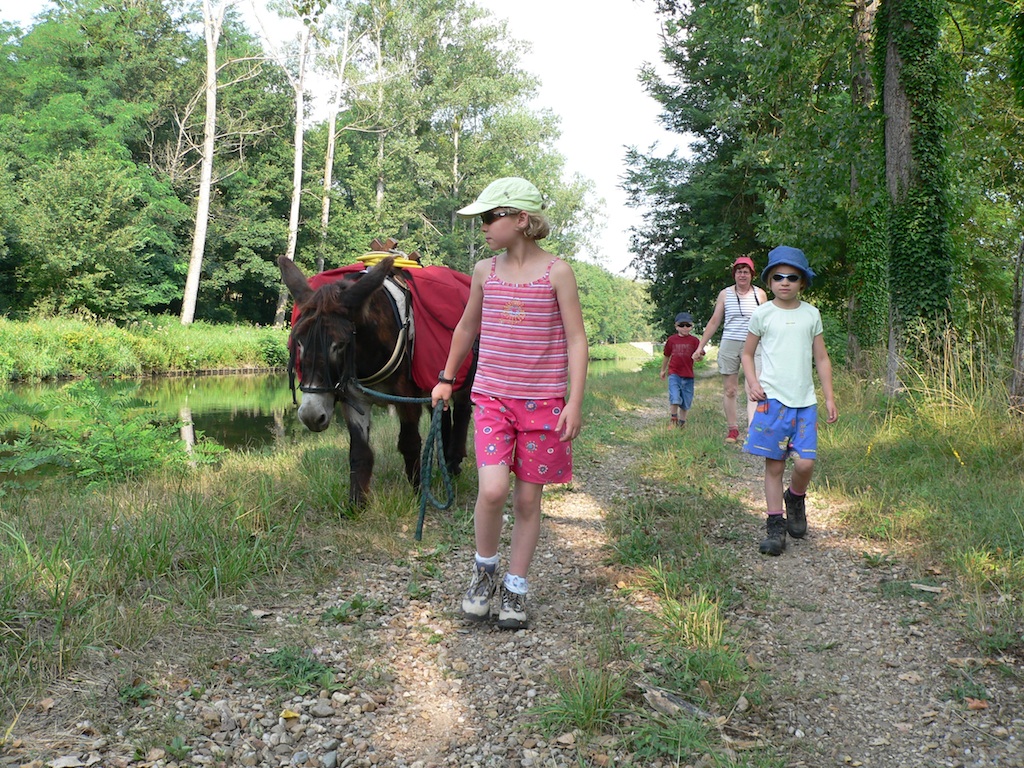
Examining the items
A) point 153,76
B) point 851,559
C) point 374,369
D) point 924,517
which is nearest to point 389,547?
point 374,369

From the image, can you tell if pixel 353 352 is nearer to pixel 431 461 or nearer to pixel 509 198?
pixel 431 461

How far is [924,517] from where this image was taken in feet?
15.4

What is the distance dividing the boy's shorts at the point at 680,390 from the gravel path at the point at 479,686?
215 inches

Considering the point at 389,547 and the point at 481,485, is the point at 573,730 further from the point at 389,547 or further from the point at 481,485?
the point at 389,547

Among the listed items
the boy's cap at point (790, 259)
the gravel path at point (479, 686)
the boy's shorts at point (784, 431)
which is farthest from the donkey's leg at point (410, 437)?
the boy's cap at point (790, 259)

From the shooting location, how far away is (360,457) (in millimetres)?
4852

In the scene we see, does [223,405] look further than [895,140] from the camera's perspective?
Yes

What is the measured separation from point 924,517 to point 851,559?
2.36ft

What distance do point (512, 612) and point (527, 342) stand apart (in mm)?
1244

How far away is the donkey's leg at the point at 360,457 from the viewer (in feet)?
15.7

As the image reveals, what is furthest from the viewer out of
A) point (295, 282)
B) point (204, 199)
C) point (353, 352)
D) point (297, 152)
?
point (297, 152)

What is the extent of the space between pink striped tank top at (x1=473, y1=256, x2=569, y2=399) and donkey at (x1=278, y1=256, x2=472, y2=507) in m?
1.31

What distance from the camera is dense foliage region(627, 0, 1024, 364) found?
8.91m

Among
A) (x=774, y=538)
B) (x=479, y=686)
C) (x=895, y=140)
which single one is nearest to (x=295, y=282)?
(x=479, y=686)
